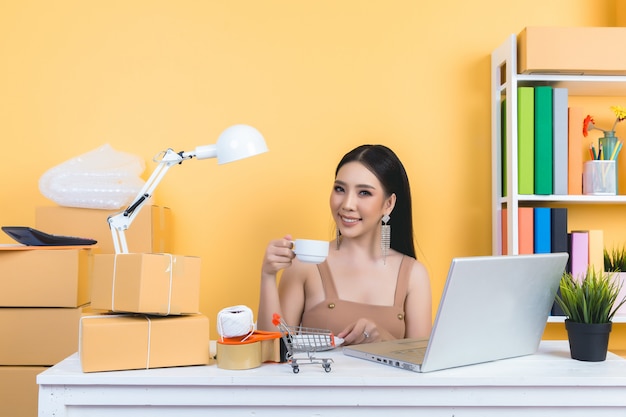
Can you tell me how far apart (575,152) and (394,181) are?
2.54ft

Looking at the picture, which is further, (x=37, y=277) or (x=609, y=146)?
(x=609, y=146)

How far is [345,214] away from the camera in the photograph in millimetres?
2236

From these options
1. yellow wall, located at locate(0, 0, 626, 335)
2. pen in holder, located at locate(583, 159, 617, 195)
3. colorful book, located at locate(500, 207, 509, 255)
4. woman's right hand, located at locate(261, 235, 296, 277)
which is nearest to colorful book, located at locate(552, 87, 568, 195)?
pen in holder, located at locate(583, 159, 617, 195)

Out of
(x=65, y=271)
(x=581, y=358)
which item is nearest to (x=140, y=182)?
(x=65, y=271)

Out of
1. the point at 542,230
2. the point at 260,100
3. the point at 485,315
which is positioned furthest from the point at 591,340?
the point at 260,100

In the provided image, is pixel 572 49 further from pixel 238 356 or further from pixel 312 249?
pixel 238 356

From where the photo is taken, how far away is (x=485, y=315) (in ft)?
4.73

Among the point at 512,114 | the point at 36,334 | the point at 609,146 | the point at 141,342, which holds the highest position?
the point at 512,114

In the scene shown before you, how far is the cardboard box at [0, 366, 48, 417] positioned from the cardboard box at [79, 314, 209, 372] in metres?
0.89

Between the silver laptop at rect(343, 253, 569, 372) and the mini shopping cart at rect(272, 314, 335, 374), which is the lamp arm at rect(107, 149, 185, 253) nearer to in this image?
the mini shopping cart at rect(272, 314, 335, 374)

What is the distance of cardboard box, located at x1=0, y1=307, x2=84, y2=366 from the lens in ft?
7.12

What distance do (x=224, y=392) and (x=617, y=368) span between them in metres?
0.88

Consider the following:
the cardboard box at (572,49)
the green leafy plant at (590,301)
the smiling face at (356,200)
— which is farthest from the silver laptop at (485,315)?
the cardboard box at (572,49)

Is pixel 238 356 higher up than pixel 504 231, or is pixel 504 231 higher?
pixel 504 231
